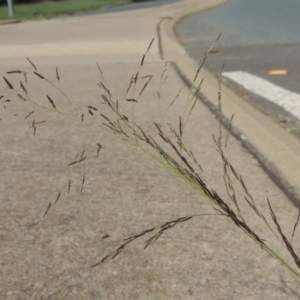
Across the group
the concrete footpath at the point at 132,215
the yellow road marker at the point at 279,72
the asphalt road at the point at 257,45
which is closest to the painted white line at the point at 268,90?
the asphalt road at the point at 257,45

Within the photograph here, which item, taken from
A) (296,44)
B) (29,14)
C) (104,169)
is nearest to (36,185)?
(104,169)

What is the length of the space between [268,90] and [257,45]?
409 cm

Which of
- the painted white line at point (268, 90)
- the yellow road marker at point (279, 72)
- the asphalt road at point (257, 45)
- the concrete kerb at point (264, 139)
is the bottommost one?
the asphalt road at point (257, 45)

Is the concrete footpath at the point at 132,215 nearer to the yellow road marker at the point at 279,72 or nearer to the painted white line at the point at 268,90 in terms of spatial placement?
the painted white line at the point at 268,90

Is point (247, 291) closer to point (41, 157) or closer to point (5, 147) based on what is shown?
point (41, 157)

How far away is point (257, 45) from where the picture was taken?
998 centimetres

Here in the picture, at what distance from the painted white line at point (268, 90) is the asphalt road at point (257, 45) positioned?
0.06 meters

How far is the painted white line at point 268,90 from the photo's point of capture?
17.3ft

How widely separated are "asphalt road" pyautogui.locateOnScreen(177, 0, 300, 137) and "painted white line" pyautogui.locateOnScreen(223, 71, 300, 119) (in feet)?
0.20

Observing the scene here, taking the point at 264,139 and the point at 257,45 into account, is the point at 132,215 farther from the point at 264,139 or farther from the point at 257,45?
the point at 257,45

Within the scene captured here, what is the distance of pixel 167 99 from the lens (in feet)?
18.1

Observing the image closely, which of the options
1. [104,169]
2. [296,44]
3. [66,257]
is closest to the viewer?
[66,257]

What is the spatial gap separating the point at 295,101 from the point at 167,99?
1.02m

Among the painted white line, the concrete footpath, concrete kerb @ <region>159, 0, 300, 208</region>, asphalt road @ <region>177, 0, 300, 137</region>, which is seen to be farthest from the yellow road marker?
the concrete footpath
